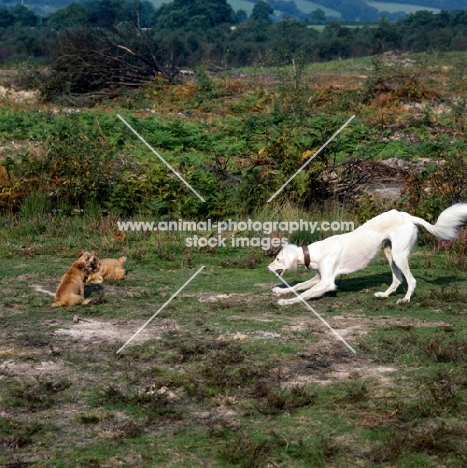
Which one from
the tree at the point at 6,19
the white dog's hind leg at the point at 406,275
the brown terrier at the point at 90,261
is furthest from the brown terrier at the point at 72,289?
the tree at the point at 6,19

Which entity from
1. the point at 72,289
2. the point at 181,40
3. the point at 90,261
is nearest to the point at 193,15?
the point at 181,40

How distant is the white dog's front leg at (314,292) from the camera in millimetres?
9023

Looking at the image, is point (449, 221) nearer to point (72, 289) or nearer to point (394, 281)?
point (394, 281)

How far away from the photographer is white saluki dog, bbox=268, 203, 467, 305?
9.26 m

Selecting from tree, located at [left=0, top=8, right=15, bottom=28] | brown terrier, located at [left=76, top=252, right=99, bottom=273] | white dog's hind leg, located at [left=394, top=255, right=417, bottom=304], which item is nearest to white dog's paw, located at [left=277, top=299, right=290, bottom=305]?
white dog's hind leg, located at [left=394, top=255, right=417, bottom=304]

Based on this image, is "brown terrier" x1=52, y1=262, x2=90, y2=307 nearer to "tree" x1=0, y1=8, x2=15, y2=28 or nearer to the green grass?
the green grass

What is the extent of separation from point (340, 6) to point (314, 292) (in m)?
188

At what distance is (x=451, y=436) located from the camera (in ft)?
19.1

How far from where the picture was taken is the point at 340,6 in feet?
623

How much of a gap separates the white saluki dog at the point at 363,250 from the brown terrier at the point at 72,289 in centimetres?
192

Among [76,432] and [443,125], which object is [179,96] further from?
[76,432]

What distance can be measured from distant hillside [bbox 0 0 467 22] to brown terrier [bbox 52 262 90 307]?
163m

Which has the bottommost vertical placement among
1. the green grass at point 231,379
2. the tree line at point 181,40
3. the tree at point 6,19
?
the green grass at point 231,379

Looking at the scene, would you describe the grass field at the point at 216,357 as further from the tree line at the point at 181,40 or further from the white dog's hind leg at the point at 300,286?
the tree line at the point at 181,40
